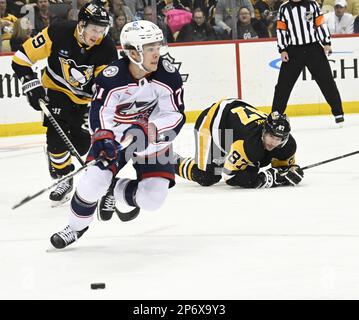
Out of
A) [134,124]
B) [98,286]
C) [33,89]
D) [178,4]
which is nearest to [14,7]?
[178,4]

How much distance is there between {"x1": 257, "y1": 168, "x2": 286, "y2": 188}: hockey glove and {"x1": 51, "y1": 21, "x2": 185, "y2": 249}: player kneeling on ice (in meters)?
1.47

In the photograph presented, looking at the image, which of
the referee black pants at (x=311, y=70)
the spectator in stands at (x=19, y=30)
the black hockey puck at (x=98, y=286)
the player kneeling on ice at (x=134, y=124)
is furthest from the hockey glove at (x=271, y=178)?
the spectator in stands at (x=19, y=30)

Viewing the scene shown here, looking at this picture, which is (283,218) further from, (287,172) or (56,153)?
(56,153)

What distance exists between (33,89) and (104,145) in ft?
5.39

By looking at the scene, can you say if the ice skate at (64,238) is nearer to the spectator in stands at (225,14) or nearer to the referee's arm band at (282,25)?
the referee's arm band at (282,25)

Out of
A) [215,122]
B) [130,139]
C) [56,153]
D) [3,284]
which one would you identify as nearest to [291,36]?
[215,122]

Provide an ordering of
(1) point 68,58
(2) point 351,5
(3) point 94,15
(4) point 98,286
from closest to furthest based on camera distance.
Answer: (4) point 98,286, (3) point 94,15, (1) point 68,58, (2) point 351,5

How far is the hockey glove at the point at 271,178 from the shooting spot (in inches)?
249

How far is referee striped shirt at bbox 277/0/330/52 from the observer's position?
953 cm

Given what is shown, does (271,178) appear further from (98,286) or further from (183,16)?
(183,16)

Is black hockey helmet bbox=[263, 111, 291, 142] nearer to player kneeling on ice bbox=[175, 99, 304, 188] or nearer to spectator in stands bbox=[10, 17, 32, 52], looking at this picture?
player kneeling on ice bbox=[175, 99, 304, 188]

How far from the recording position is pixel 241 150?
6266 millimetres

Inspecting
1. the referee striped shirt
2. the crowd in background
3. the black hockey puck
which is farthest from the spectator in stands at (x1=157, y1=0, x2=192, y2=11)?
the black hockey puck

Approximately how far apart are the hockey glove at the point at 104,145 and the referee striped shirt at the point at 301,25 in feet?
17.1
